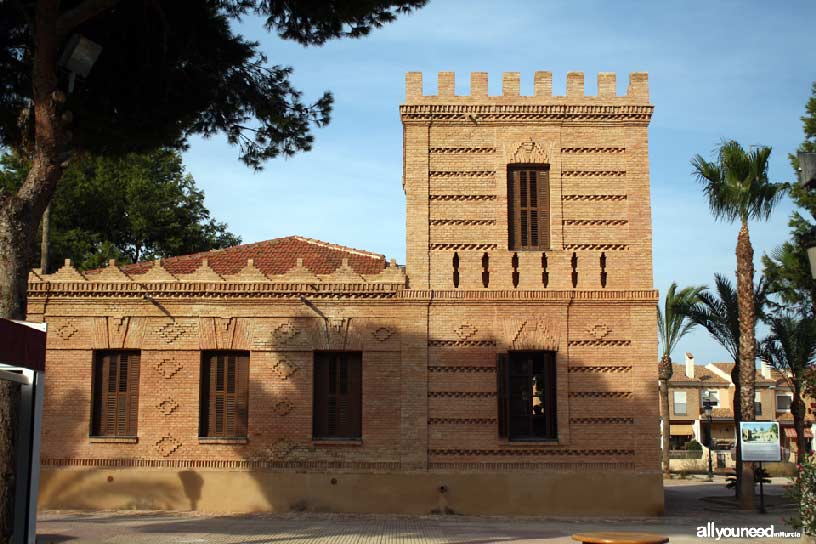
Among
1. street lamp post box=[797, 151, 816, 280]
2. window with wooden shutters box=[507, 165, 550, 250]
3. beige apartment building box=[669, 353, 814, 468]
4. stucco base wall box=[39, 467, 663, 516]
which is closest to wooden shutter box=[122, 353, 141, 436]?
stucco base wall box=[39, 467, 663, 516]

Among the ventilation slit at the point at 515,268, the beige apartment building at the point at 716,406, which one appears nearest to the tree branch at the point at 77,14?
the ventilation slit at the point at 515,268

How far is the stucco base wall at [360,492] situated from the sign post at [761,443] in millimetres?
2405

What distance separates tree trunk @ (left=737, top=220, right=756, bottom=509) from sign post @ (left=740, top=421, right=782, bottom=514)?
2.00 metres

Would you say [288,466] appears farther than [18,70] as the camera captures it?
Yes

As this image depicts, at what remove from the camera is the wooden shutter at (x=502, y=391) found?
1998 cm

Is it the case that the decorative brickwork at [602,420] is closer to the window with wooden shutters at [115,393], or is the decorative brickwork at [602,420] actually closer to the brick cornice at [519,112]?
the brick cornice at [519,112]

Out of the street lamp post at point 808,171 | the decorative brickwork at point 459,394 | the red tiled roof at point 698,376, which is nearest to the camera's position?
the street lamp post at point 808,171

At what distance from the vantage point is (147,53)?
51.2 ft

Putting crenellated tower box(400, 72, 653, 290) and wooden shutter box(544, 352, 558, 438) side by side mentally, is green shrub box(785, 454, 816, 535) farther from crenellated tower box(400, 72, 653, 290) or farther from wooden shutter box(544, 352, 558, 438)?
crenellated tower box(400, 72, 653, 290)

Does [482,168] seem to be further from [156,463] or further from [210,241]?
[210,241]

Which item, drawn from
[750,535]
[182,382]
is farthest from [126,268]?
[750,535]

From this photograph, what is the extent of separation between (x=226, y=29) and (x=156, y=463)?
9.44 meters

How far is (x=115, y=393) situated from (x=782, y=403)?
180 feet

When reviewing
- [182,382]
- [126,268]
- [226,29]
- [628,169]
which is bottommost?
[182,382]
